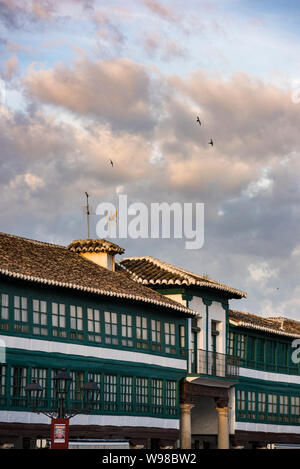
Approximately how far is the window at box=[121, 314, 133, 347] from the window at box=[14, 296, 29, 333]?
601 cm

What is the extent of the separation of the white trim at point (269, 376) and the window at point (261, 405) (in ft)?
2.79

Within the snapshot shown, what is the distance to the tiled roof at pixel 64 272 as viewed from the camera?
3794cm

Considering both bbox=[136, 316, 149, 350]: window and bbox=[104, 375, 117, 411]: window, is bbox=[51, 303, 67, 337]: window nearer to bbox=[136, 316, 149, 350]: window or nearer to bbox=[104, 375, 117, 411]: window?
bbox=[104, 375, 117, 411]: window

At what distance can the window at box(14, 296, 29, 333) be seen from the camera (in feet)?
122

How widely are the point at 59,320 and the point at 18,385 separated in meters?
3.31

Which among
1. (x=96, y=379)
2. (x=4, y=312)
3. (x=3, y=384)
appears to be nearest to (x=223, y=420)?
(x=96, y=379)

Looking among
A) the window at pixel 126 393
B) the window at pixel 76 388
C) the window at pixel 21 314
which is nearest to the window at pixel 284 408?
the window at pixel 126 393

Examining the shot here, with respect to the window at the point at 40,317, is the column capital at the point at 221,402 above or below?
below

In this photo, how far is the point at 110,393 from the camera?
4156 cm

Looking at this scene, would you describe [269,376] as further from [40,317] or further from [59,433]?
[59,433]

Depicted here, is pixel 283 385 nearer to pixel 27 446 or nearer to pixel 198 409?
pixel 198 409

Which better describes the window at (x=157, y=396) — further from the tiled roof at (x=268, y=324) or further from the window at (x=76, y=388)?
the tiled roof at (x=268, y=324)
